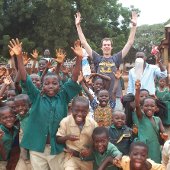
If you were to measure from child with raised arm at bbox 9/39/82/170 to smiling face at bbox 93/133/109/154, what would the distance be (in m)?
0.38

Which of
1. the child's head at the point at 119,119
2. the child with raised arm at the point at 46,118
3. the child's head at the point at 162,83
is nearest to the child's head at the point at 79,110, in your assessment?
the child with raised arm at the point at 46,118

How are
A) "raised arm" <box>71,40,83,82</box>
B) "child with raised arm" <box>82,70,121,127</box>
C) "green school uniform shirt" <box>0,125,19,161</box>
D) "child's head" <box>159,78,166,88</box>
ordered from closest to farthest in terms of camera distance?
"raised arm" <box>71,40,83,82</box> < "green school uniform shirt" <box>0,125,19,161</box> < "child with raised arm" <box>82,70,121,127</box> < "child's head" <box>159,78,166,88</box>

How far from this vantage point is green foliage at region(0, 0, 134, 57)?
2056 centimetres

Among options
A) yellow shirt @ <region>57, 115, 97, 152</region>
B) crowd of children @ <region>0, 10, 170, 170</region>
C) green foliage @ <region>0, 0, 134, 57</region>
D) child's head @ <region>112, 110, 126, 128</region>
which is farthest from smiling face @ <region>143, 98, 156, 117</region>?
green foliage @ <region>0, 0, 134, 57</region>

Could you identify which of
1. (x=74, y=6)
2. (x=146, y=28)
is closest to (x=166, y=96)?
(x=74, y=6)

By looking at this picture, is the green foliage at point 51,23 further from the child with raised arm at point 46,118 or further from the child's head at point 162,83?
the child with raised arm at point 46,118

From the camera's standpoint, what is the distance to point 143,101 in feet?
15.9

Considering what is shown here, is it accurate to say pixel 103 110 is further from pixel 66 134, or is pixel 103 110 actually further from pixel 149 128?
Answer: pixel 66 134

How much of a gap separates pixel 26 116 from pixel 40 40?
17773 millimetres

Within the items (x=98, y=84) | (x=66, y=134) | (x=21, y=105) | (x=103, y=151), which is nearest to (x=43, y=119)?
(x=66, y=134)

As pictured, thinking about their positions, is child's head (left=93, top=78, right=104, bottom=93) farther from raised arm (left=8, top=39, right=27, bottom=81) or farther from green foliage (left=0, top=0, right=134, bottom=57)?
green foliage (left=0, top=0, right=134, bottom=57)

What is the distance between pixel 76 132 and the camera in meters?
4.11

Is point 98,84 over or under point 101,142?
over

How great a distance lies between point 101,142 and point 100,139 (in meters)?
0.04
